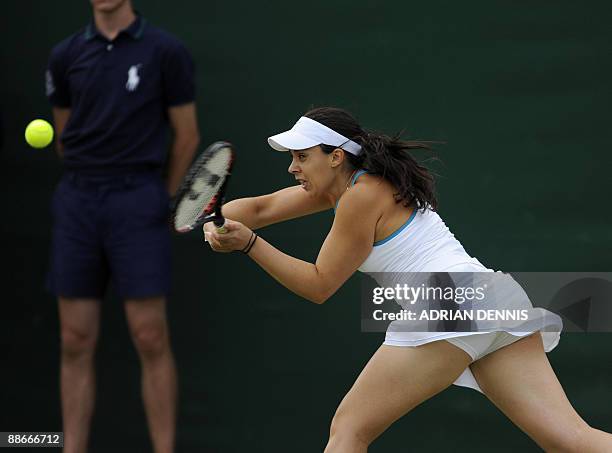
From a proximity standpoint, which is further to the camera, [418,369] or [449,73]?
[449,73]

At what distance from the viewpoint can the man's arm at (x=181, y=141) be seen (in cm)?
434

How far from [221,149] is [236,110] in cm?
94

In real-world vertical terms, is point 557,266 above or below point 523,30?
below

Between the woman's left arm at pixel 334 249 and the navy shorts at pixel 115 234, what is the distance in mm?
575

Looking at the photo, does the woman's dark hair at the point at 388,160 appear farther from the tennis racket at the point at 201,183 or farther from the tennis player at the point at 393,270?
the tennis racket at the point at 201,183

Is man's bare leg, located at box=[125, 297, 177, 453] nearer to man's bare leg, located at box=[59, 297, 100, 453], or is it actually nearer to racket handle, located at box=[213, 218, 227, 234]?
man's bare leg, located at box=[59, 297, 100, 453]

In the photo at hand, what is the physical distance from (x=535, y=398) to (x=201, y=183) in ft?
3.84

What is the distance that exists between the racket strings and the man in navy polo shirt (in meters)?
0.38

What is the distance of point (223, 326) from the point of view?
4871mm

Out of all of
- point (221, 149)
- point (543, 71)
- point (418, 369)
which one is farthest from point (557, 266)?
point (221, 149)

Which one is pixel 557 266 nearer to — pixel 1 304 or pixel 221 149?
pixel 221 149

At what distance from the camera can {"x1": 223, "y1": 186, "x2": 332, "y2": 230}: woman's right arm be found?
4117 millimetres

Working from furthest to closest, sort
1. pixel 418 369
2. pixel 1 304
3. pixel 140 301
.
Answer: pixel 1 304
pixel 140 301
pixel 418 369

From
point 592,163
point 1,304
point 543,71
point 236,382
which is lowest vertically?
point 236,382
